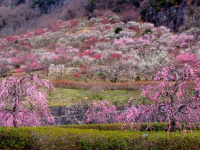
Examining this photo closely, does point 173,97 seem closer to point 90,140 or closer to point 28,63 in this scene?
point 90,140

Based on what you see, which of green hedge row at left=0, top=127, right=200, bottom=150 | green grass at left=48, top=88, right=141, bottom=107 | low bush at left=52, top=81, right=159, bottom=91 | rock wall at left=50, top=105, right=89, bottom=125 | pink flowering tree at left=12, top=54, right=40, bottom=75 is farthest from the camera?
pink flowering tree at left=12, top=54, right=40, bottom=75

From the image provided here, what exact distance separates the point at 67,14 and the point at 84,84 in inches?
2239

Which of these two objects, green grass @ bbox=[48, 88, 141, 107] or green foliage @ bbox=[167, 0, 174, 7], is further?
green foliage @ bbox=[167, 0, 174, 7]

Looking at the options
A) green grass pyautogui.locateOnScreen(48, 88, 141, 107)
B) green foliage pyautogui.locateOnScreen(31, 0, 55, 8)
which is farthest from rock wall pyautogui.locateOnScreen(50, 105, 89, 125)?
green foliage pyautogui.locateOnScreen(31, 0, 55, 8)

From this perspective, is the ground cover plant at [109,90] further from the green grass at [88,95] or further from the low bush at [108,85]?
the low bush at [108,85]

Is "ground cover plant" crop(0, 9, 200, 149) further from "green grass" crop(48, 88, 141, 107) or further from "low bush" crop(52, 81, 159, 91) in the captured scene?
"low bush" crop(52, 81, 159, 91)

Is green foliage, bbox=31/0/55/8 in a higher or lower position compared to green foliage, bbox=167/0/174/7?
higher

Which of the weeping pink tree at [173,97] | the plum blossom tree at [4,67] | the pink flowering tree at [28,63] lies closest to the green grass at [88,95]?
the pink flowering tree at [28,63]

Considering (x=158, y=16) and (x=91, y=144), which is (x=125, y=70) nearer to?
(x=91, y=144)

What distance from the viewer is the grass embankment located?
4273 millimetres

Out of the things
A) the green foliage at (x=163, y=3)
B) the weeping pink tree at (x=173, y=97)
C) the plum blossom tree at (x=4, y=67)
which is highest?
the green foliage at (x=163, y=3)

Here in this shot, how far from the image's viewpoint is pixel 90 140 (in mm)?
4574

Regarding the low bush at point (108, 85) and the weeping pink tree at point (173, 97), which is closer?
the weeping pink tree at point (173, 97)

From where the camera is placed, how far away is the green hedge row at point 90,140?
168 inches
